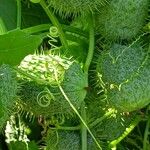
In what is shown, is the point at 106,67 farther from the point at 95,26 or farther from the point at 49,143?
the point at 49,143

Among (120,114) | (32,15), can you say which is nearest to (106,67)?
(120,114)

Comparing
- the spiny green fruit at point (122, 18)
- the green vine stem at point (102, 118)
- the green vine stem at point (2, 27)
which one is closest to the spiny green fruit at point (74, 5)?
the spiny green fruit at point (122, 18)

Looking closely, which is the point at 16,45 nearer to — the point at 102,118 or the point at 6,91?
the point at 6,91

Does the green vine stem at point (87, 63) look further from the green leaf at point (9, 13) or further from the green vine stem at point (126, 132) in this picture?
the green leaf at point (9, 13)

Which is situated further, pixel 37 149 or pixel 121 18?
pixel 37 149

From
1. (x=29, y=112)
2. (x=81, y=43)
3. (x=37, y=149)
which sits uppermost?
(x=81, y=43)
